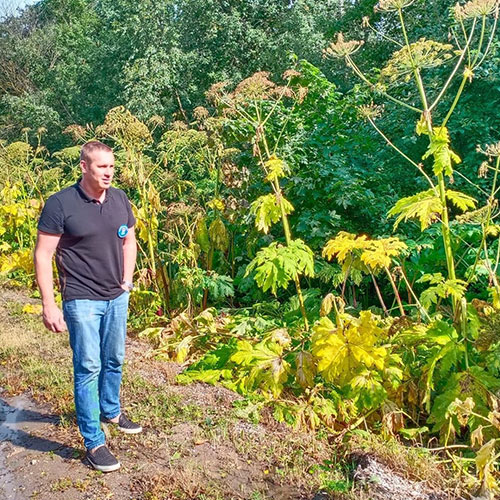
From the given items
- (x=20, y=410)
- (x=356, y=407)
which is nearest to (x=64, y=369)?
(x=20, y=410)

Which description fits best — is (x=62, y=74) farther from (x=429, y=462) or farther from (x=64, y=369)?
(x=429, y=462)

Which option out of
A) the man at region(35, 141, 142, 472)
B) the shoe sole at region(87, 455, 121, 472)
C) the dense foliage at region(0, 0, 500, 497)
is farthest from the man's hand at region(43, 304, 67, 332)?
the dense foliage at region(0, 0, 500, 497)

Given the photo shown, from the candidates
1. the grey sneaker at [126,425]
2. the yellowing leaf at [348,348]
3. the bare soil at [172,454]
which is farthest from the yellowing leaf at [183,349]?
the yellowing leaf at [348,348]

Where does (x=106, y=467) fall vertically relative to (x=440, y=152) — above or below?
below

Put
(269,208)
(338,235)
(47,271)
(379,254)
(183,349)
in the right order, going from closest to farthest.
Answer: (47,271), (379,254), (269,208), (338,235), (183,349)

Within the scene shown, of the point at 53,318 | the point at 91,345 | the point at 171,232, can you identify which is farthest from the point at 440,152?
the point at 171,232

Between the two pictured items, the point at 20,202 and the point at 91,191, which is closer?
the point at 91,191

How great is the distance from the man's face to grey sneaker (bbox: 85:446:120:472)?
1.49m

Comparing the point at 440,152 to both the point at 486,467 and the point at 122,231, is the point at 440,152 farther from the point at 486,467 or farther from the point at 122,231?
the point at 122,231

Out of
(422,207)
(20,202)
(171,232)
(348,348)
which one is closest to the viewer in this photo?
(422,207)

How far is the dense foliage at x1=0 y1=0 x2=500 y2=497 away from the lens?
140 inches

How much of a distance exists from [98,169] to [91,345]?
3.21 feet

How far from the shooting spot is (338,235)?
15.6 feet

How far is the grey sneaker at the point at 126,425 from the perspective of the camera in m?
3.64
